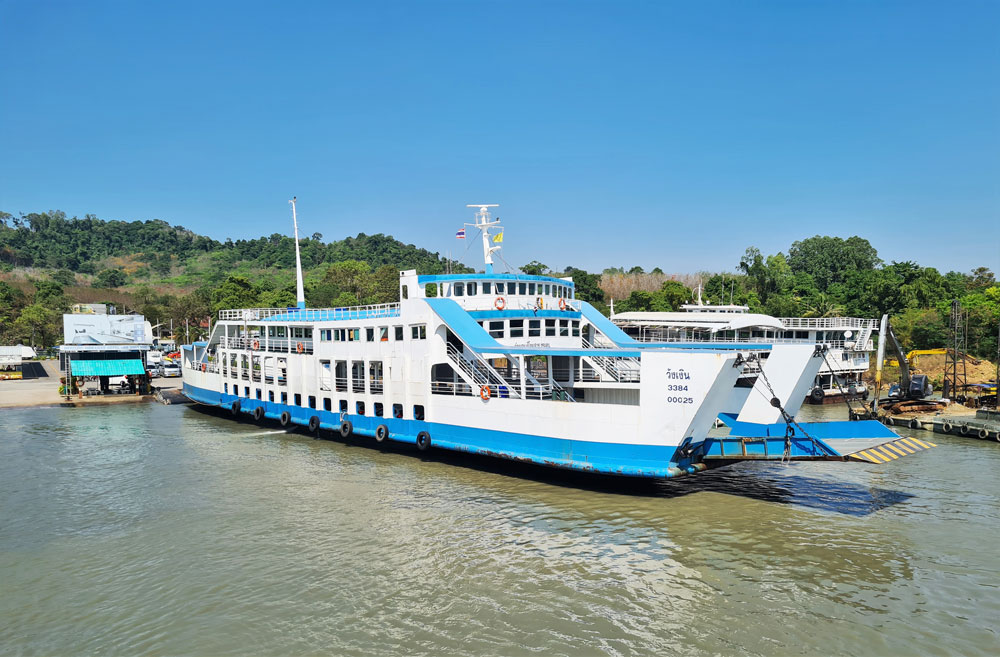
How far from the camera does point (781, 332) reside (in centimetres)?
4744

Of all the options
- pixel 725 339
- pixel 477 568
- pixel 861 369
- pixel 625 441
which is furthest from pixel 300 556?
pixel 861 369

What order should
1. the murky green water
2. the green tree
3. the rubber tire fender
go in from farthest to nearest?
the green tree < the rubber tire fender < the murky green water

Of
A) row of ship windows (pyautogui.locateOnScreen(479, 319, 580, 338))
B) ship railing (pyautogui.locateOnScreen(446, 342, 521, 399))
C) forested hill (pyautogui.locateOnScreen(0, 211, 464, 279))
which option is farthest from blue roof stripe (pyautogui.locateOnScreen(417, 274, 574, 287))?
forested hill (pyautogui.locateOnScreen(0, 211, 464, 279))

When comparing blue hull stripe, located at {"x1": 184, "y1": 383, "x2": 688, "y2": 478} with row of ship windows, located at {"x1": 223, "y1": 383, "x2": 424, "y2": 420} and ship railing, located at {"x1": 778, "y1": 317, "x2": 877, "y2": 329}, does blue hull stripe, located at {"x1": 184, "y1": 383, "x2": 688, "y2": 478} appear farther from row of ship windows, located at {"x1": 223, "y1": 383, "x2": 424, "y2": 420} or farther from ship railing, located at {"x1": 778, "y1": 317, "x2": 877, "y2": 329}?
ship railing, located at {"x1": 778, "y1": 317, "x2": 877, "y2": 329}

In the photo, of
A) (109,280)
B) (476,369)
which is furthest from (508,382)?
(109,280)

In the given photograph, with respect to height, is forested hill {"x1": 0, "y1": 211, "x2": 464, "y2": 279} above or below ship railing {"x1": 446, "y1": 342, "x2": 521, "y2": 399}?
above

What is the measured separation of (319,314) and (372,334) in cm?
506

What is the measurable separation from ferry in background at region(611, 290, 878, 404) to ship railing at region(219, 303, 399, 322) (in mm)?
23696

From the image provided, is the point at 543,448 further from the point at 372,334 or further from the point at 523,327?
the point at 372,334

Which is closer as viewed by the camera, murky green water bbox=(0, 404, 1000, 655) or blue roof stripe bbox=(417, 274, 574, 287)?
murky green water bbox=(0, 404, 1000, 655)

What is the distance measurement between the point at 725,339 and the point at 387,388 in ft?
104

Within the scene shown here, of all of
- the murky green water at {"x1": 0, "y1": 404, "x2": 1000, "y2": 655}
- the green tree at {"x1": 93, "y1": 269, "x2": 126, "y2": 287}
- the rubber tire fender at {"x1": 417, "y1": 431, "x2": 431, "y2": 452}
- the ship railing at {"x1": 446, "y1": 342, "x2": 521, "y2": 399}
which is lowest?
the murky green water at {"x1": 0, "y1": 404, "x2": 1000, "y2": 655}

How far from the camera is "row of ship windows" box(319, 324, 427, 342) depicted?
74.7 feet

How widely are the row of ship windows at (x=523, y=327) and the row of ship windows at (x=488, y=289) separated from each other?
4.66 feet
